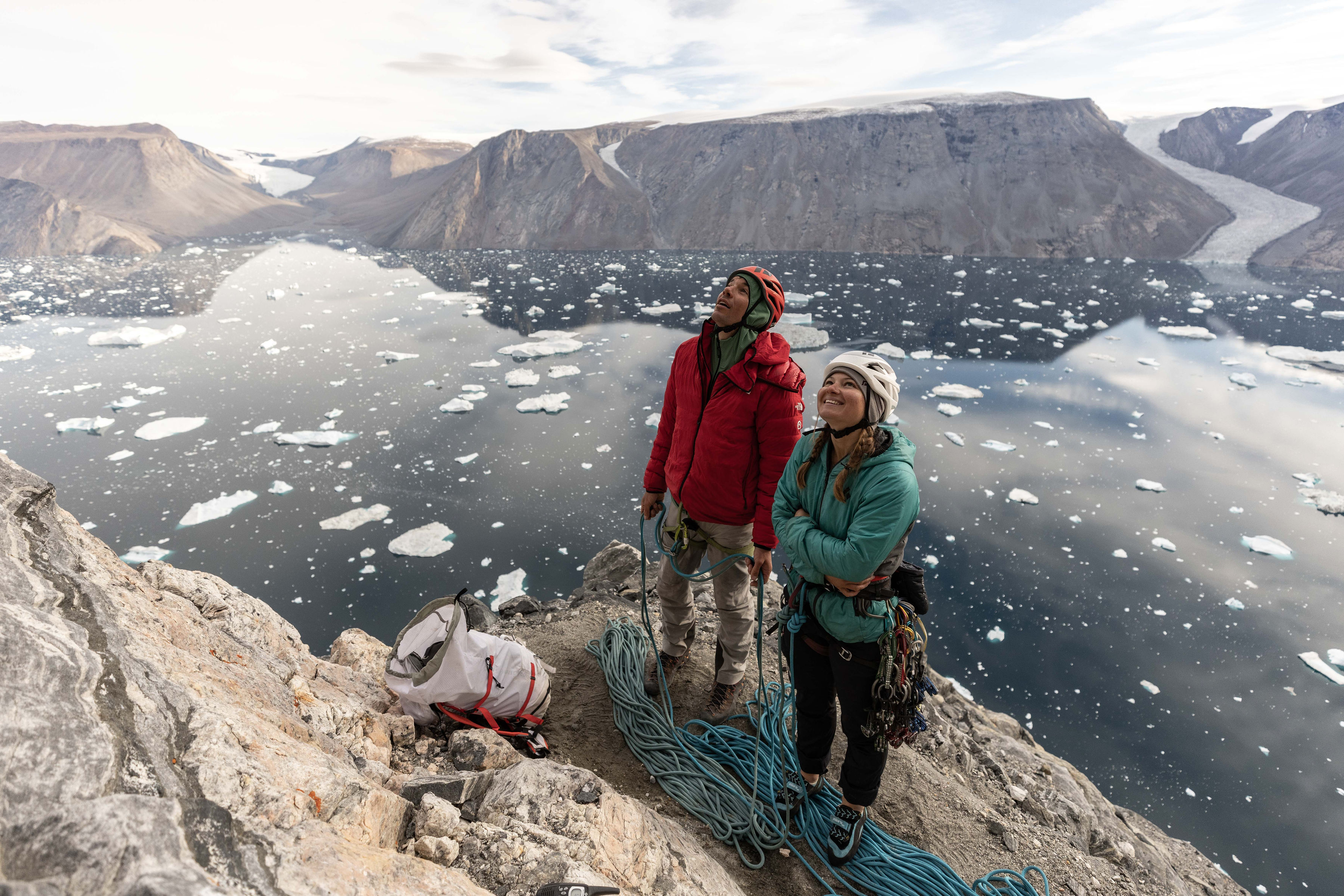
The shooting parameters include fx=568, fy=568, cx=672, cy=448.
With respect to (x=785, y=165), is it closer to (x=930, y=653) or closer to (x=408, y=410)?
(x=408, y=410)

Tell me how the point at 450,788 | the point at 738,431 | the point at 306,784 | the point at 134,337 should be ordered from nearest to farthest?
the point at 306,784 → the point at 450,788 → the point at 738,431 → the point at 134,337

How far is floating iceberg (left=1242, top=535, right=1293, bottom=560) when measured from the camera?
6098 mm

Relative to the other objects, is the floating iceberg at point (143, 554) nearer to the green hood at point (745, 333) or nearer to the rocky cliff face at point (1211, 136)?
the green hood at point (745, 333)

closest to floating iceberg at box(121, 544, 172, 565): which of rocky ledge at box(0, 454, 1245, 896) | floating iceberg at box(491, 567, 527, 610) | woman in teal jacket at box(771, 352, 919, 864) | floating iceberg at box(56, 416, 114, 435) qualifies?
floating iceberg at box(491, 567, 527, 610)

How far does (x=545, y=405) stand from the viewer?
32.1ft

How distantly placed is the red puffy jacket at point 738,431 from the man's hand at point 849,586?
0.49 metres

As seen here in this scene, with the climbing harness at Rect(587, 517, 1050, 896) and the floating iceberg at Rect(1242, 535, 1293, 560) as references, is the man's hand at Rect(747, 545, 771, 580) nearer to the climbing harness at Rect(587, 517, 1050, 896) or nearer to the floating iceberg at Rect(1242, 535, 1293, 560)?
the climbing harness at Rect(587, 517, 1050, 896)

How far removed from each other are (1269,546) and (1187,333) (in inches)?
488

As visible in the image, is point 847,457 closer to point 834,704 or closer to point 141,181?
point 834,704

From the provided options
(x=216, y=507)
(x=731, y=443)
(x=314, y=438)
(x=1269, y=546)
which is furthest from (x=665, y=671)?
(x=314, y=438)

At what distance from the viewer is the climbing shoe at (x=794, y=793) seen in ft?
7.67

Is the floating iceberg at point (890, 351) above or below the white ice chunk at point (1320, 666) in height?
above

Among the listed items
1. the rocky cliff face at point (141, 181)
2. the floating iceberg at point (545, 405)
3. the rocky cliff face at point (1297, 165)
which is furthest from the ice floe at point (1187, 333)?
the rocky cliff face at point (141, 181)

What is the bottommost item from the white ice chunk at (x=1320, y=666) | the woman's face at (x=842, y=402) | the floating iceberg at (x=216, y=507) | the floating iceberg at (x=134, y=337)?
the white ice chunk at (x=1320, y=666)
